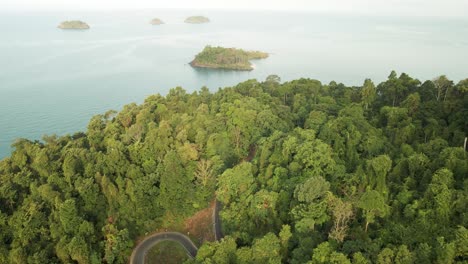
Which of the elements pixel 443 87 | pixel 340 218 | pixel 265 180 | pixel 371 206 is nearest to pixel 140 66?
pixel 443 87

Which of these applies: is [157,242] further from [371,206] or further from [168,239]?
[371,206]

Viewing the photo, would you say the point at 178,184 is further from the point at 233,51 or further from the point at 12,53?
the point at 12,53

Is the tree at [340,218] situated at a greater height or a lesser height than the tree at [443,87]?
lesser

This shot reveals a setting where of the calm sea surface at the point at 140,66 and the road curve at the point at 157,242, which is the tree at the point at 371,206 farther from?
the calm sea surface at the point at 140,66

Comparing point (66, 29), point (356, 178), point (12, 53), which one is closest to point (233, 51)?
point (12, 53)

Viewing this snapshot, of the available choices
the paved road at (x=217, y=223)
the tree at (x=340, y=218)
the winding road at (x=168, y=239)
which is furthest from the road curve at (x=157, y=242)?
the tree at (x=340, y=218)

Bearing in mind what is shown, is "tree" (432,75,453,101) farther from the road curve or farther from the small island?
the small island
